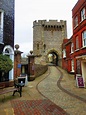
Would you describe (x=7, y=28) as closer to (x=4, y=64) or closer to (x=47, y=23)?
(x=4, y=64)

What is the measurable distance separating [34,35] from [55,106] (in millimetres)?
32814

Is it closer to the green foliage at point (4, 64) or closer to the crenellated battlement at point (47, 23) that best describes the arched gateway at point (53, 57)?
the crenellated battlement at point (47, 23)

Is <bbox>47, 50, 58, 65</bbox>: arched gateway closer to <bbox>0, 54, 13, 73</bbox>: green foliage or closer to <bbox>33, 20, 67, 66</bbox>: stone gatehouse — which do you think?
<bbox>33, 20, 67, 66</bbox>: stone gatehouse

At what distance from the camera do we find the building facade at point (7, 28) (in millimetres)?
12109

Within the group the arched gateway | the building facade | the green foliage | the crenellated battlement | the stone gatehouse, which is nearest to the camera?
the green foliage

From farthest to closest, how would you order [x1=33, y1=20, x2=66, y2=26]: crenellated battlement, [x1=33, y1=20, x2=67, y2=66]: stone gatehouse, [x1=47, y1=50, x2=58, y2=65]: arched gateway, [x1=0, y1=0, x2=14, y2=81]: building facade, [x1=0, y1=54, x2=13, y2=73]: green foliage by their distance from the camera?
[x1=47, y1=50, x2=58, y2=65]: arched gateway, [x1=33, y1=20, x2=66, y2=26]: crenellated battlement, [x1=33, y1=20, x2=67, y2=66]: stone gatehouse, [x1=0, y1=0, x2=14, y2=81]: building facade, [x1=0, y1=54, x2=13, y2=73]: green foliage

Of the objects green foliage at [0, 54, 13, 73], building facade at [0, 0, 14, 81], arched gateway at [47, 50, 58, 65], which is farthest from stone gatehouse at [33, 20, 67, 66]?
green foliage at [0, 54, 13, 73]

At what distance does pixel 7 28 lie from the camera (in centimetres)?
1271

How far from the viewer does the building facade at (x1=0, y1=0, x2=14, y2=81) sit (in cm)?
1211

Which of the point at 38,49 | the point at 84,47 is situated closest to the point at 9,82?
the point at 84,47

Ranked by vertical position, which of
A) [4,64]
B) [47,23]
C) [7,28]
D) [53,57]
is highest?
[47,23]

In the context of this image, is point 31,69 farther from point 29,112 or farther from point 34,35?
point 34,35

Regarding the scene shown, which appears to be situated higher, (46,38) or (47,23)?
(47,23)

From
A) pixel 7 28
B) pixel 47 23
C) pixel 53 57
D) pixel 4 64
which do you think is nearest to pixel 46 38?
pixel 47 23
